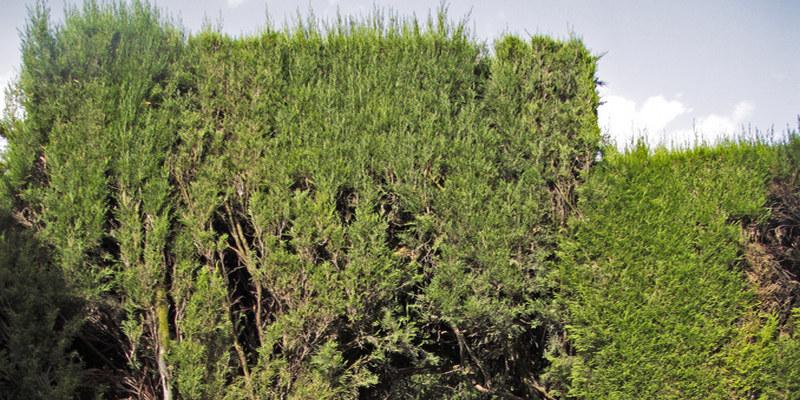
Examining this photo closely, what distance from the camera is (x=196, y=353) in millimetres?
5539

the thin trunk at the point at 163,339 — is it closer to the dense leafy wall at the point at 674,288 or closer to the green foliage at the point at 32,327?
the green foliage at the point at 32,327

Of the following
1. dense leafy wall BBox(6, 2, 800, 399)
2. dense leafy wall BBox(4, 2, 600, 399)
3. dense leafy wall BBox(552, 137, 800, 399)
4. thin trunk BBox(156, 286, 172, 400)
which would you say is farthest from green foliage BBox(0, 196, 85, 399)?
dense leafy wall BBox(552, 137, 800, 399)

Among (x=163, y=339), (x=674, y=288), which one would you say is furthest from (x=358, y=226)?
(x=674, y=288)

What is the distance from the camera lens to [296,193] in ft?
20.6

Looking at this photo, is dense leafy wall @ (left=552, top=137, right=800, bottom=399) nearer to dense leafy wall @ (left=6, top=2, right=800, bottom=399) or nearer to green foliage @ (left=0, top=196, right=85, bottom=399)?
dense leafy wall @ (left=6, top=2, right=800, bottom=399)

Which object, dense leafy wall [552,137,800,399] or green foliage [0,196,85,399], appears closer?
green foliage [0,196,85,399]

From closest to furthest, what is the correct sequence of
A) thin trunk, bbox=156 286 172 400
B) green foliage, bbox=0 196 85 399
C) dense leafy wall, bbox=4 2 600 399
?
green foliage, bbox=0 196 85 399 → thin trunk, bbox=156 286 172 400 → dense leafy wall, bbox=4 2 600 399

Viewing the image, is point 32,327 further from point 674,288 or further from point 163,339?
point 674,288

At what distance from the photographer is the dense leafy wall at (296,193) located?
19.3ft

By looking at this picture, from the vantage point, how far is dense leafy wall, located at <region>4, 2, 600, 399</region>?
231 inches

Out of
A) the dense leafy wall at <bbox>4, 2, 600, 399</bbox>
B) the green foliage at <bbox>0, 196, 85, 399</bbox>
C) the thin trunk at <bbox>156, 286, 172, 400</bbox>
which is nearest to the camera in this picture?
the green foliage at <bbox>0, 196, 85, 399</bbox>

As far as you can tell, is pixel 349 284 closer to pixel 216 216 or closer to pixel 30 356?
pixel 216 216

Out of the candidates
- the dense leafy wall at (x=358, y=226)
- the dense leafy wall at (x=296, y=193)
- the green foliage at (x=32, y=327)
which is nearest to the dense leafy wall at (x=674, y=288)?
the dense leafy wall at (x=358, y=226)

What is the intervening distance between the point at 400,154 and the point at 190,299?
3.19m
